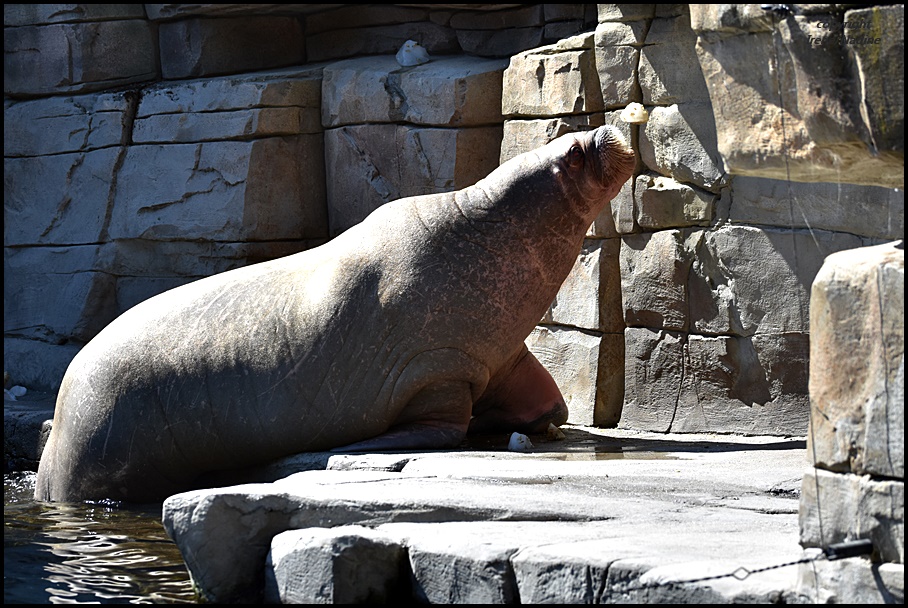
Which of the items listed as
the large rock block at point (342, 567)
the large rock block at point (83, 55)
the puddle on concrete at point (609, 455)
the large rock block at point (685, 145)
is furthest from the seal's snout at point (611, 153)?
the large rock block at point (83, 55)

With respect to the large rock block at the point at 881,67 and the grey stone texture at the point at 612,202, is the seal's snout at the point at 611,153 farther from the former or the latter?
the large rock block at the point at 881,67

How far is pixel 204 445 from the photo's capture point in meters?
6.75

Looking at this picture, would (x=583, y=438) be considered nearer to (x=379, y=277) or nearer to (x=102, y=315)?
(x=379, y=277)

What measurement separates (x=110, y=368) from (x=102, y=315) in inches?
136

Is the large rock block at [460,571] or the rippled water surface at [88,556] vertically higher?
the large rock block at [460,571]

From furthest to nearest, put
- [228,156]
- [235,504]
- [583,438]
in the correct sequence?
[228,156] → [583,438] → [235,504]

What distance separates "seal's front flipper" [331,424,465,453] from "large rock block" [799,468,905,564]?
320 cm

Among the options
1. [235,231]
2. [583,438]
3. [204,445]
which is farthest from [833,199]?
[235,231]

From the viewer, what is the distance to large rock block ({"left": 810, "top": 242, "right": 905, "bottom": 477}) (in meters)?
3.22

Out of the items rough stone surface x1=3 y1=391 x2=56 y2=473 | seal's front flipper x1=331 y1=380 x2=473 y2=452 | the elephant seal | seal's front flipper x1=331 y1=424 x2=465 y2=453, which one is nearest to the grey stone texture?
the elephant seal

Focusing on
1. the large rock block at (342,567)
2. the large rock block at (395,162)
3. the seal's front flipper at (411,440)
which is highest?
the large rock block at (395,162)

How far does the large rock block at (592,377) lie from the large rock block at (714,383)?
89mm

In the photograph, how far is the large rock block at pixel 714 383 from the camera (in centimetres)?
726

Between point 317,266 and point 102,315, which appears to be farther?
point 102,315
